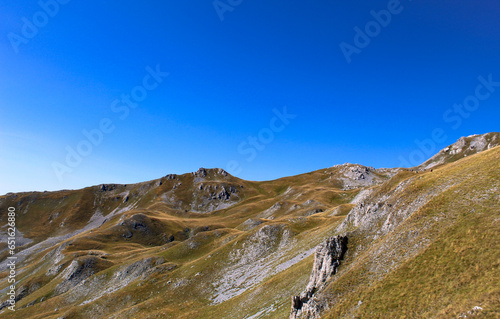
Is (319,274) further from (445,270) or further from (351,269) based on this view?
(445,270)

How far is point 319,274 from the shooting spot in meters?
35.1

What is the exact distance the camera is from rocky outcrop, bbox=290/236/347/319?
30.0 meters

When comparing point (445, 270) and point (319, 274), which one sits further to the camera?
point (319, 274)

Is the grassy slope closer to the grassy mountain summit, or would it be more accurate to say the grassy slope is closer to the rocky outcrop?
the grassy mountain summit

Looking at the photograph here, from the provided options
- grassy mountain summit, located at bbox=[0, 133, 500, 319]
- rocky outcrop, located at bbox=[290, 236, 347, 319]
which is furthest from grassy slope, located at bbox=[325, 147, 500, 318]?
rocky outcrop, located at bbox=[290, 236, 347, 319]

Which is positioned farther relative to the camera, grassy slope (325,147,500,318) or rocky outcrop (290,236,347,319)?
rocky outcrop (290,236,347,319)

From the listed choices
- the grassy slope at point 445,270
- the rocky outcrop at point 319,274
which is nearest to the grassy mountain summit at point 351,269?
the grassy slope at point 445,270

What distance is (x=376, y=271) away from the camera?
2981 cm

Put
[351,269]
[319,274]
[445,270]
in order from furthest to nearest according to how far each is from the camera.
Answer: [319,274] < [351,269] < [445,270]

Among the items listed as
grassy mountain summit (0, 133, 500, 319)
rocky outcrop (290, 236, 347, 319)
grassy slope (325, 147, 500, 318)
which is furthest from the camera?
rocky outcrop (290, 236, 347, 319)

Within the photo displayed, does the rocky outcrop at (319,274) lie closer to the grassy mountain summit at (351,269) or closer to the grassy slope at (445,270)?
the grassy mountain summit at (351,269)

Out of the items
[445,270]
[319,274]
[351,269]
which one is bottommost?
[445,270]

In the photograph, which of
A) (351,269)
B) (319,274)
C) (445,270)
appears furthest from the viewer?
(319,274)

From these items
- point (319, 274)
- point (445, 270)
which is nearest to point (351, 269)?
point (319, 274)
